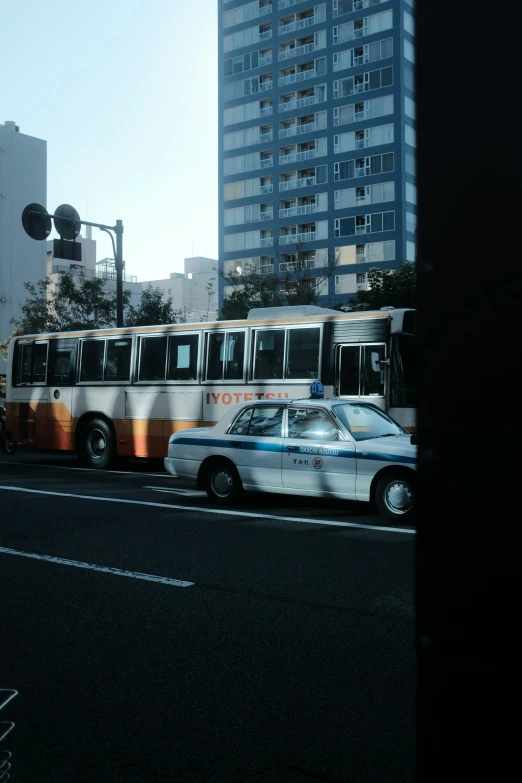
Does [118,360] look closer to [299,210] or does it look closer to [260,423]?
[260,423]

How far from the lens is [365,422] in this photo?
33.1ft

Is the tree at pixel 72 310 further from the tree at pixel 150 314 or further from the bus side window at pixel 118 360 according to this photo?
the bus side window at pixel 118 360

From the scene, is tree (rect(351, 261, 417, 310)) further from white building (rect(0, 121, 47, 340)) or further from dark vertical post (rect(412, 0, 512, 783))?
white building (rect(0, 121, 47, 340))

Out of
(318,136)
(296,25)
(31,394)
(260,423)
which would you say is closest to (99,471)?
(31,394)

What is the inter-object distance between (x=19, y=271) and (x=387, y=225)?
97.5ft

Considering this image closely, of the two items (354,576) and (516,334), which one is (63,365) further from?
(516,334)

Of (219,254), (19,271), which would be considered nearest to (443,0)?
(219,254)

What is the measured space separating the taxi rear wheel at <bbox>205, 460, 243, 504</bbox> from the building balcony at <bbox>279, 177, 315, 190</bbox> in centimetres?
4928

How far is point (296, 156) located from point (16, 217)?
2314cm

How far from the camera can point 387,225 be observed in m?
52.9

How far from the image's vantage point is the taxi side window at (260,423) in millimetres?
10281

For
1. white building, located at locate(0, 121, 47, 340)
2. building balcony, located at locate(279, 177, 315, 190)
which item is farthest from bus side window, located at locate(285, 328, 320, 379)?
white building, located at locate(0, 121, 47, 340)

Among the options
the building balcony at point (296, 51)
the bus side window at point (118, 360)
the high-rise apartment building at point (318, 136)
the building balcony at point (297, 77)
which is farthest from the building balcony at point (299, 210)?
the bus side window at point (118, 360)

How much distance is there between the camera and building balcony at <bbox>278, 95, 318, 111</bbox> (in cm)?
5772
